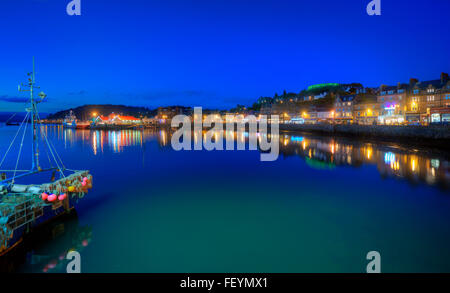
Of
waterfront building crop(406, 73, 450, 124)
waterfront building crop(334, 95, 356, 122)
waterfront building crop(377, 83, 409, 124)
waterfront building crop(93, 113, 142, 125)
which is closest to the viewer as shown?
waterfront building crop(406, 73, 450, 124)

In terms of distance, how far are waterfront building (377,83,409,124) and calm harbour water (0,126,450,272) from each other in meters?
38.1

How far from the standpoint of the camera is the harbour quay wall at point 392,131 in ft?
97.1

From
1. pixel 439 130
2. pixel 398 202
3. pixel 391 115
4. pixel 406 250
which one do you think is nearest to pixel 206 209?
pixel 406 250

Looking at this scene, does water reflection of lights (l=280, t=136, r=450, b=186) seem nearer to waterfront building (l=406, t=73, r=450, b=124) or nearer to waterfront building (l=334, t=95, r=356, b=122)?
waterfront building (l=406, t=73, r=450, b=124)

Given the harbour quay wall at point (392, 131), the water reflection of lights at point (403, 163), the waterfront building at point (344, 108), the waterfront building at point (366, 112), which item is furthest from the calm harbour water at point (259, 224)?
the waterfront building at point (344, 108)

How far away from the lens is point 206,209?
1207 cm

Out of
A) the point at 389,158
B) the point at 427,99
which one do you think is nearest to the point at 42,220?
the point at 389,158

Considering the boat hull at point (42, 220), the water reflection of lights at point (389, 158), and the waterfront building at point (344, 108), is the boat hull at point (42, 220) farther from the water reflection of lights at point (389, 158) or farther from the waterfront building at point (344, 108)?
the waterfront building at point (344, 108)

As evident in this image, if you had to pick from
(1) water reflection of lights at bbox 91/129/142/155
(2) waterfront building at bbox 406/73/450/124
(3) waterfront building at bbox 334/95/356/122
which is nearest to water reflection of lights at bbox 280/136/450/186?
(2) waterfront building at bbox 406/73/450/124

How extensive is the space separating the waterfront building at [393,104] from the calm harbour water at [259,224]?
125 ft

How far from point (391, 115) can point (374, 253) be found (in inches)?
2137

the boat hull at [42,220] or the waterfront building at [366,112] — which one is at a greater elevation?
the waterfront building at [366,112]

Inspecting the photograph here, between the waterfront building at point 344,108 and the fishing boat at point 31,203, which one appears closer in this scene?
the fishing boat at point 31,203

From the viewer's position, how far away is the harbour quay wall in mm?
29608
